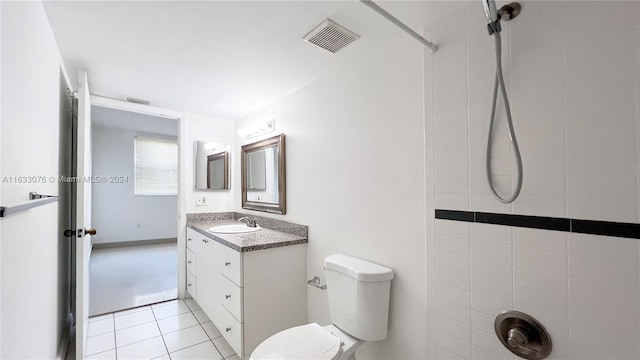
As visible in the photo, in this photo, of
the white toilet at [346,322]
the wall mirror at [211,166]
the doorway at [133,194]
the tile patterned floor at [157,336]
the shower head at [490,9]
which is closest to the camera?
the shower head at [490,9]

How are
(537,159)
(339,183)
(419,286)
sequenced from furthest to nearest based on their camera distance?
(339,183)
(419,286)
(537,159)

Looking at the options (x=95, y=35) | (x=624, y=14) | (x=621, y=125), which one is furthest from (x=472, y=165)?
(x=95, y=35)

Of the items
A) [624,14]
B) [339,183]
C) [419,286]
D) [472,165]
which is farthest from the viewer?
[339,183]

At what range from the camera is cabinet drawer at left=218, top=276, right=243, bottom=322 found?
5.99 feet

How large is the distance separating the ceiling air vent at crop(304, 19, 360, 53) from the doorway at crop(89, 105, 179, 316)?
11.8ft

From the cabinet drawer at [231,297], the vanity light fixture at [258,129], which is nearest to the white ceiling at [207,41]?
the vanity light fixture at [258,129]

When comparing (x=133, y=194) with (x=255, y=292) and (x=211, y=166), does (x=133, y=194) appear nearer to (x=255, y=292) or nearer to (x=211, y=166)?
(x=211, y=166)

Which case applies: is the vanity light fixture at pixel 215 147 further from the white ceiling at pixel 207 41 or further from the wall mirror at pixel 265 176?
the white ceiling at pixel 207 41

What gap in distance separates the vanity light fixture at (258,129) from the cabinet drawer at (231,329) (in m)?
1.57

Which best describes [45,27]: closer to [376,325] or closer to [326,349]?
[326,349]

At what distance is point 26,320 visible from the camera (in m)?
1.08

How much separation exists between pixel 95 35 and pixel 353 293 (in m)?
2.03

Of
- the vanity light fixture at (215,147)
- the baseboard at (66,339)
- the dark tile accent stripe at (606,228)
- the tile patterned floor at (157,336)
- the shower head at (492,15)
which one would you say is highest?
the shower head at (492,15)

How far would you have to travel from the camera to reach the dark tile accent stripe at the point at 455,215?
1209mm
